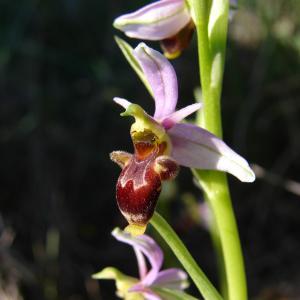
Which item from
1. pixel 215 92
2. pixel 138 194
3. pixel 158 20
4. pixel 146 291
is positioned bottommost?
pixel 146 291

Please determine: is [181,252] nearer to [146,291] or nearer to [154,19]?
[146,291]

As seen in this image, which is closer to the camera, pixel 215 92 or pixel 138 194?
pixel 138 194

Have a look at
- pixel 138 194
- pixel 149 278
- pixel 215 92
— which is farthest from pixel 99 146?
pixel 138 194

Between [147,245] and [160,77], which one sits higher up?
[160,77]

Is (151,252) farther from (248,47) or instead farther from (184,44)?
(248,47)

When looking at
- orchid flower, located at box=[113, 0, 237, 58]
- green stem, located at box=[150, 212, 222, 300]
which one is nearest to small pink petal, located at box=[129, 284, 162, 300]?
green stem, located at box=[150, 212, 222, 300]

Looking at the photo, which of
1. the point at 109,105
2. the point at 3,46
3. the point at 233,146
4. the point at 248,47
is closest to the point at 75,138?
the point at 109,105

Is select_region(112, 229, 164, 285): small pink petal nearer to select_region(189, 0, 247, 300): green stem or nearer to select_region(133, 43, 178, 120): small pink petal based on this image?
select_region(189, 0, 247, 300): green stem
